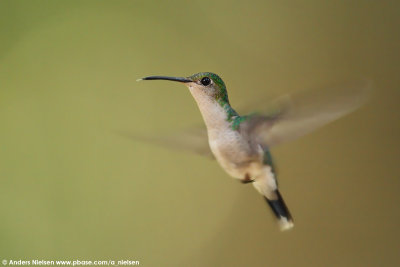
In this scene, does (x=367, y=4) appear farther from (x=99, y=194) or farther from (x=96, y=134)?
(x=99, y=194)

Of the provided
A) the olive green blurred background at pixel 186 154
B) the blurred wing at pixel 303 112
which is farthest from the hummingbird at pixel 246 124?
the olive green blurred background at pixel 186 154

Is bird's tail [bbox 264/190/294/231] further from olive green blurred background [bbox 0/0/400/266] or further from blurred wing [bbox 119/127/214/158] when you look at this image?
olive green blurred background [bbox 0/0/400/266]

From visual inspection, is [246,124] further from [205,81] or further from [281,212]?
[281,212]

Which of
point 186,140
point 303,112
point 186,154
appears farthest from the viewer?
point 186,154

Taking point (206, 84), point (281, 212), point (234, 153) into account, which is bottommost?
point (281, 212)

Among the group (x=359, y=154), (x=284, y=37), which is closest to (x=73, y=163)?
(x=284, y=37)

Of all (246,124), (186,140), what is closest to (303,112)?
(246,124)

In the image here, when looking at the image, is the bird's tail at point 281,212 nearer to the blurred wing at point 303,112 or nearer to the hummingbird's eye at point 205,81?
the blurred wing at point 303,112
